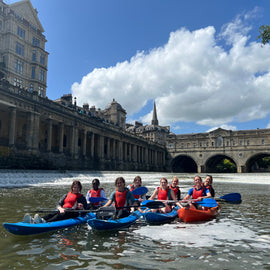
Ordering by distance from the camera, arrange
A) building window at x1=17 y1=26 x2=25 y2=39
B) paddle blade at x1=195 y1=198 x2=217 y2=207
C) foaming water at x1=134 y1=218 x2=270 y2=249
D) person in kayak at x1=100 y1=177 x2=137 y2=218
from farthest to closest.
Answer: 1. building window at x1=17 y1=26 x2=25 y2=39
2. paddle blade at x1=195 y1=198 x2=217 y2=207
3. person in kayak at x1=100 y1=177 x2=137 y2=218
4. foaming water at x1=134 y1=218 x2=270 y2=249

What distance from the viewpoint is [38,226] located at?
610 cm

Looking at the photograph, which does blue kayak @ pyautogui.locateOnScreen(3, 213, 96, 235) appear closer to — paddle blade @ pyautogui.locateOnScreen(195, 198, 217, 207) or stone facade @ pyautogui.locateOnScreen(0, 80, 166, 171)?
paddle blade @ pyautogui.locateOnScreen(195, 198, 217, 207)

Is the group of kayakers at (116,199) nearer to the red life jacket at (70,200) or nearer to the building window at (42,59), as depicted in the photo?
the red life jacket at (70,200)

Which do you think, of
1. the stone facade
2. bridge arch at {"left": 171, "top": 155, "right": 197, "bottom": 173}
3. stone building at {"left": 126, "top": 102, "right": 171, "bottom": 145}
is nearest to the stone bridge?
bridge arch at {"left": 171, "top": 155, "right": 197, "bottom": 173}

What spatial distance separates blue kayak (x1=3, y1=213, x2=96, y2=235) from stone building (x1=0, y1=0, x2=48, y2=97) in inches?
1363

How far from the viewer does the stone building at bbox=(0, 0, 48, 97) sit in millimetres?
40281

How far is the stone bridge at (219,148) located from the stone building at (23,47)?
4871 centimetres

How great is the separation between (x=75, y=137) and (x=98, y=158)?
7651 millimetres

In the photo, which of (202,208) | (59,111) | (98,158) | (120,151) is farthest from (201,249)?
(120,151)

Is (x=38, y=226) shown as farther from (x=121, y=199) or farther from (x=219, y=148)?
(x=219, y=148)

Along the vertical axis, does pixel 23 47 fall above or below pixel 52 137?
above

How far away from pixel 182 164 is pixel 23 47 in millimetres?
64173

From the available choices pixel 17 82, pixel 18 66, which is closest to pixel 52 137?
pixel 17 82

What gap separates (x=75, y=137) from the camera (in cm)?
4000
